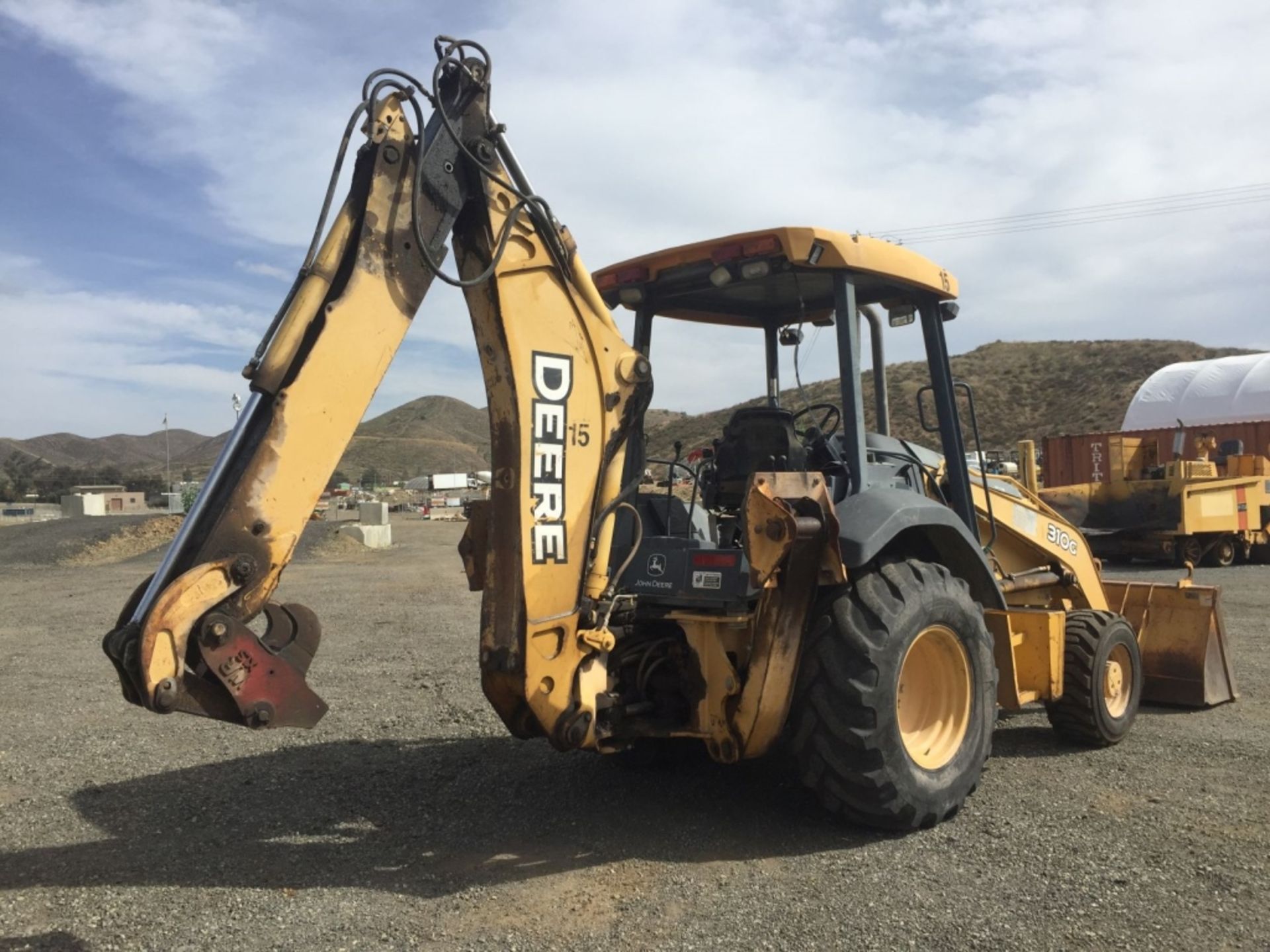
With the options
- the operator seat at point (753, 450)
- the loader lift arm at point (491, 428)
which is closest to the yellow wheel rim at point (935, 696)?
the operator seat at point (753, 450)

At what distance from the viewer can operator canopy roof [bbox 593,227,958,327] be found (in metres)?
4.79

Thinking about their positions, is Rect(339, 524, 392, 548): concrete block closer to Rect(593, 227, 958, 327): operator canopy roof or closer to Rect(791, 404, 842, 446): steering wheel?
Rect(593, 227, 958, 327): operator canopy roof

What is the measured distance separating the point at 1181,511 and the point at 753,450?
47.9 feet

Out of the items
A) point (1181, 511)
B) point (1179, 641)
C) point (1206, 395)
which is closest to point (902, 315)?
point (1179, 641)

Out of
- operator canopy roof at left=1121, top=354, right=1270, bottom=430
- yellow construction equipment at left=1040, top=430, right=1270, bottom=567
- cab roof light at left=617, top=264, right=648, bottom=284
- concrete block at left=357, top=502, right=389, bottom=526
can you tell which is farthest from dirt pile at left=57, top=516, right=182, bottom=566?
operator canopy roof at left=1121, top=354, right=1270, bottom=430

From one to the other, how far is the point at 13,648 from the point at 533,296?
30.0 feet

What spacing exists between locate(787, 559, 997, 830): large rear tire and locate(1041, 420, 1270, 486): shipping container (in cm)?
1729

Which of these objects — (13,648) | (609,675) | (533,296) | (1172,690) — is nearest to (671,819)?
(609,675)

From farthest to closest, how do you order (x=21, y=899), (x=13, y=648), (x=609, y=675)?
1. (x=13, y=648)
2. (x=609, y=675)
3. (x=21, y=899)

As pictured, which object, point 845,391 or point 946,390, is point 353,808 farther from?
point 946,390

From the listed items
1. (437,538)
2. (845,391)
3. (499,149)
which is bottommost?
(437,538)

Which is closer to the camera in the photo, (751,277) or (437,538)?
(751,277)

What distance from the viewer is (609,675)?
4.50m

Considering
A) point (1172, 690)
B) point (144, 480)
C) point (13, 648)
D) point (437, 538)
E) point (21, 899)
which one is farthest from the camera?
point (144, 480)
